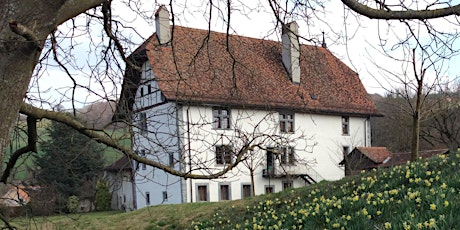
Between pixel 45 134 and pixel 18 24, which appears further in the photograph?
pixel 45 134

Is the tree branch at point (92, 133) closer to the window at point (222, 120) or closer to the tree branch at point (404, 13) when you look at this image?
the window at point (222, 120)

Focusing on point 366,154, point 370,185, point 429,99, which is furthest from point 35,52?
point 366,154

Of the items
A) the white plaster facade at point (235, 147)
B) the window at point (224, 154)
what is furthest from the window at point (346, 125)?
the window at point (224, 154)

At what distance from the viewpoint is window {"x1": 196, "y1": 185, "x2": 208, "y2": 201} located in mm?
26648

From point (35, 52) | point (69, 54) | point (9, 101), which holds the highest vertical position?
point (69, 54)

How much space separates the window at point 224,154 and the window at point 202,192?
22.0 metres

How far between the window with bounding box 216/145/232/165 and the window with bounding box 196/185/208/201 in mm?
21994

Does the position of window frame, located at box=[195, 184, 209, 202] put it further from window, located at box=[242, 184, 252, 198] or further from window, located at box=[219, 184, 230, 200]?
window, located at box=[242, 184, 252, 198]

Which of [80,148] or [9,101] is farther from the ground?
[9,101]

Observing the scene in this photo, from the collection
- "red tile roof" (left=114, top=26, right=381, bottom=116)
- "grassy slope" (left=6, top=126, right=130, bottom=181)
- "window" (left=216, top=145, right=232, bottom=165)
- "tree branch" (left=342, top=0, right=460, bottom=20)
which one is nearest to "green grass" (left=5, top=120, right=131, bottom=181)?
"grassy slope" (left=6, top=126, right=130, bottom=181)

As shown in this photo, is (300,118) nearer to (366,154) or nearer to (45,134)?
(366,154)

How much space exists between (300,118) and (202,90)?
87.9 ft

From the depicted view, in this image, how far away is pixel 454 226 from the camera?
390cm

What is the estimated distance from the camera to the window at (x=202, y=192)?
26.6 metres
